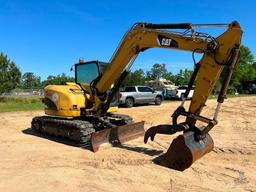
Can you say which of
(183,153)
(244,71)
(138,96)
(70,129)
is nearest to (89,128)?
(70,129)

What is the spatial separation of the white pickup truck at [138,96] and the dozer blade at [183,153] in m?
15.9

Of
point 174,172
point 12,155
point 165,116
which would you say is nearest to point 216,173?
point 174,172

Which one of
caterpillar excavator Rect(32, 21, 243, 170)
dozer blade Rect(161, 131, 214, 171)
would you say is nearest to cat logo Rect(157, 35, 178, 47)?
caterpillar excavator Rect(32, 21, 243, 170)

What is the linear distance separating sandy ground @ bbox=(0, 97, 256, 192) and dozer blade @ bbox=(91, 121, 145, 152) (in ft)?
0.70

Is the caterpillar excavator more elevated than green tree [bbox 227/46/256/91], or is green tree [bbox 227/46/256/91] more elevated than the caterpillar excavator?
green tree [bbox 227/46/256/91]

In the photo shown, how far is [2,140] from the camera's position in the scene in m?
9.94

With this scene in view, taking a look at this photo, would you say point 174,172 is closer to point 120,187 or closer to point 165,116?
point 120,187

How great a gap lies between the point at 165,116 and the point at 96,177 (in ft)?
34.5

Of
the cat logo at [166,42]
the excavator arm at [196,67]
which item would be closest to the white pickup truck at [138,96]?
the excavator arm at [196,67]

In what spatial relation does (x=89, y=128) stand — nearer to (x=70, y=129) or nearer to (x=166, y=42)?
(x=70, y=129)

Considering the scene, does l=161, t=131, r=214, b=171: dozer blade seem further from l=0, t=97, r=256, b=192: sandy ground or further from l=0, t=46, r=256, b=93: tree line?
l=0, t=46, r=256, b=93: tree line

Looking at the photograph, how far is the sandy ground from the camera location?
18.6 feet

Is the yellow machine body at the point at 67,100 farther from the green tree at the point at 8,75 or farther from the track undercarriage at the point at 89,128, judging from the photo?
the green tree at the point at 8,75

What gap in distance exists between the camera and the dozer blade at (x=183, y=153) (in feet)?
21.7
